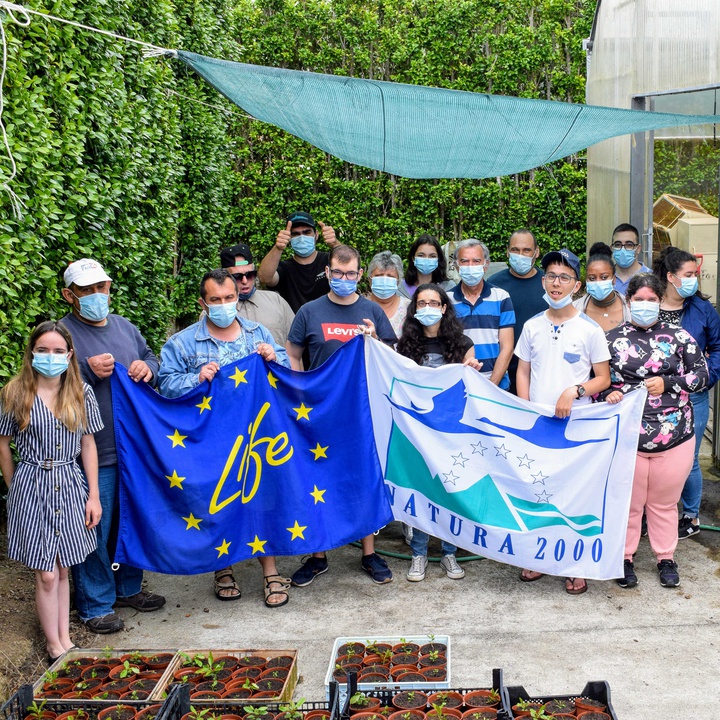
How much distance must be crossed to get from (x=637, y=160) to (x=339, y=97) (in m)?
4.57

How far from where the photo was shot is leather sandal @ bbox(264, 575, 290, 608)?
17.5 ft

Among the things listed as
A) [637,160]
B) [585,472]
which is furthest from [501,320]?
[637,160]

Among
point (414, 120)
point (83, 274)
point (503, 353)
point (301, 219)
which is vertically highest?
point (414, 120)

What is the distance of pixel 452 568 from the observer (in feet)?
18.5

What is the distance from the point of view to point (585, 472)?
5.23m

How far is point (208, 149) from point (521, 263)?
4.63 meters

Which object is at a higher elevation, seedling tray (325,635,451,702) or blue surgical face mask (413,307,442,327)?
blue surgical face mask (413,307,442,327)

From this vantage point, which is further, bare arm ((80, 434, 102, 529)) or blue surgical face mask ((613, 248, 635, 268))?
blue surgical face mask ((613, 248, 635, 268))

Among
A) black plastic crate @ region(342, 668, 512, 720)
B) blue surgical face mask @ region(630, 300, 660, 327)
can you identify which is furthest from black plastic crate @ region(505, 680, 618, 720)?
blue surgical face mask @ region(630, 300, 660, 327)

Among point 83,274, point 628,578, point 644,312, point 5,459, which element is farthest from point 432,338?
point 5,459

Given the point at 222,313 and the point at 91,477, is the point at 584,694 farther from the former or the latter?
the point at 222,313

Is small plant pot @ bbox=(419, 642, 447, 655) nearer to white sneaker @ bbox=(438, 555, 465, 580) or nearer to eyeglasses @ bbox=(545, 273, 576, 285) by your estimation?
white sneaker @ bbox=(438, 555, 465, 580)

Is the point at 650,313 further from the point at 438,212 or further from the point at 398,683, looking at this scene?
the point at 438,212

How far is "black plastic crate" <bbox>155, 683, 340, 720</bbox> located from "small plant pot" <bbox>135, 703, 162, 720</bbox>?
0.09 meters
